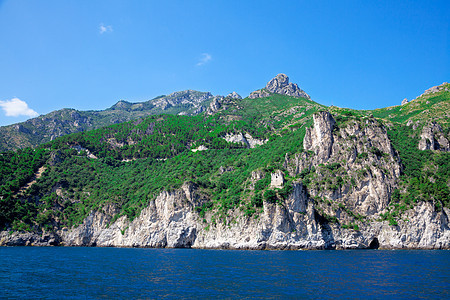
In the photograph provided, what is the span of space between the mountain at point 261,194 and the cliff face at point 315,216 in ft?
0.85

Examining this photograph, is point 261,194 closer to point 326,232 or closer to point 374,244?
point 326,232

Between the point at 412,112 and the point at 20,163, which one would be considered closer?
the point at 20,163

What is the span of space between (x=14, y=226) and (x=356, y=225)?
319ft

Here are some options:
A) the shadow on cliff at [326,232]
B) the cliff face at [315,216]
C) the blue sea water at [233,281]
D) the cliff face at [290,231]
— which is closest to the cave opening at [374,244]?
the cliff face at [290,231]

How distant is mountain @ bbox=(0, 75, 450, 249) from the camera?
265ft

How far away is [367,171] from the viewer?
89.7 meters

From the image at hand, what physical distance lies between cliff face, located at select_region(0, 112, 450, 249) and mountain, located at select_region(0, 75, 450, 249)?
260mm

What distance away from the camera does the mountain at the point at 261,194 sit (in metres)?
80.8

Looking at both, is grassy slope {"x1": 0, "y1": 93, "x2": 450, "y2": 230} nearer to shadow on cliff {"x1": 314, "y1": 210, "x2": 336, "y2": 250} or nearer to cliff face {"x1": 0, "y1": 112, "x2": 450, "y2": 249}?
cliff face {"x1": 0, "y1": 112, "x2": 450, "y2": 249}

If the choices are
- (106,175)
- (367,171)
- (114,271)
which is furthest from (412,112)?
(114,271)

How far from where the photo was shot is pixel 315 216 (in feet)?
271

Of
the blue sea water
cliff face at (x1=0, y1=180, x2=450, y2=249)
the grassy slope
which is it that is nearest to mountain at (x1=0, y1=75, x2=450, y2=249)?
cliff face at (x1=0, y1=180, x2=450, y2=249)

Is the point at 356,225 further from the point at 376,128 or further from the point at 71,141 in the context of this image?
the point at 71,141

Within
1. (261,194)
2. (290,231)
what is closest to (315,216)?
(290,231)
